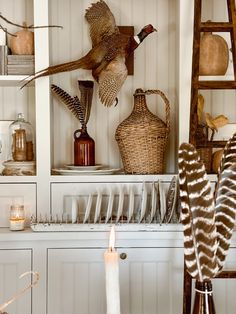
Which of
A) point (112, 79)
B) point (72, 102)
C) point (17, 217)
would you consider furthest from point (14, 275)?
point (112, 79)

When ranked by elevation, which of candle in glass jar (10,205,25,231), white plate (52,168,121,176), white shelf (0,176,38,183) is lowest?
candle in glass jar (10,205,25,231)

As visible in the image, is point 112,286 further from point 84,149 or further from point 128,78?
point 128,78

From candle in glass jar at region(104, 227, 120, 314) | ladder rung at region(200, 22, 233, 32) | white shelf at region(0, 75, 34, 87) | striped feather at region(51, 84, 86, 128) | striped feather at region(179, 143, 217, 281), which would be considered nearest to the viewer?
candle in glass jar at region(104, 227, 120, 314)

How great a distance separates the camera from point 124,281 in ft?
6.67

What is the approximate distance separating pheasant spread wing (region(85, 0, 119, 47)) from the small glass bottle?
49 cm

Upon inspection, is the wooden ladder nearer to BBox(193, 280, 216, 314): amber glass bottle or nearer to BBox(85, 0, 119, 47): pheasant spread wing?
BBox(85, 0, 119, 47): pheasant spread wing

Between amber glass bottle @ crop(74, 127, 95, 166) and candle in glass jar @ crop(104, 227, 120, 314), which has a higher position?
amber glass bottle @ crop(74, 127, 95, 166)

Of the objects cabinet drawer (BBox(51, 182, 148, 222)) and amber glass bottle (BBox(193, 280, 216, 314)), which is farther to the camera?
cabinet drawer (BBox(51, 182, 148, 222))

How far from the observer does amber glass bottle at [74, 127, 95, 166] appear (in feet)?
7.23

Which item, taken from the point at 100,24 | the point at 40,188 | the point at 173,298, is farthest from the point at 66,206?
the point at 100,24

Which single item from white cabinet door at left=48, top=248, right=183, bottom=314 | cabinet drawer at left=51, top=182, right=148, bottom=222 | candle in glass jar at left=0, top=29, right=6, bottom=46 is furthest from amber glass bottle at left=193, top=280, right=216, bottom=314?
candle in glass jar at left=0, top=29, right=6, bottom=46

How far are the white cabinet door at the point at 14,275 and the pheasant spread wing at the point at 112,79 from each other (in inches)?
29.3

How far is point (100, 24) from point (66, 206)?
842 mm

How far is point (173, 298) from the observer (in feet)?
6.73
